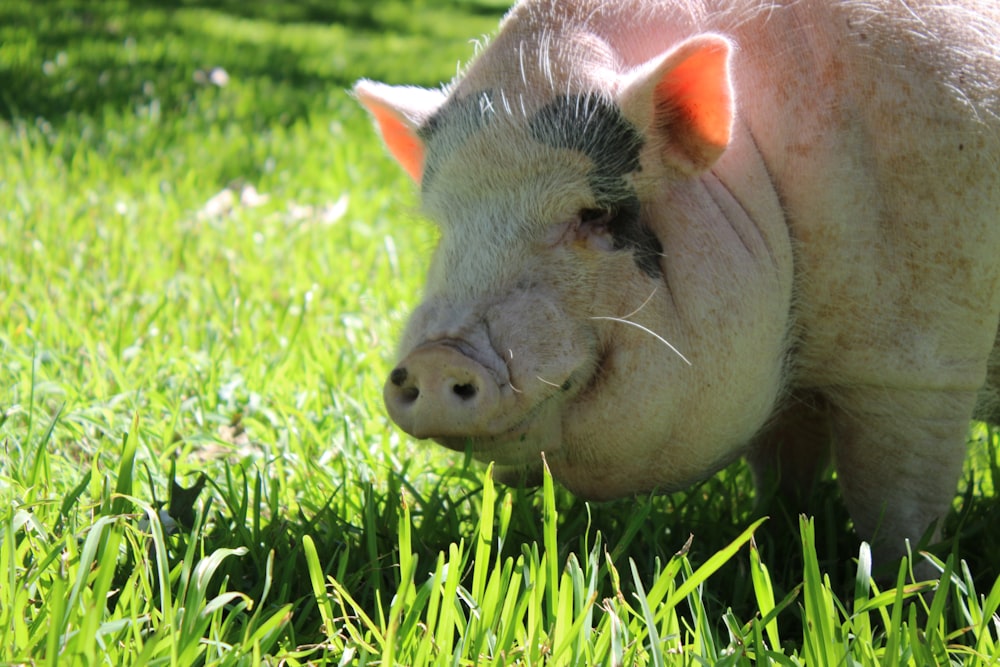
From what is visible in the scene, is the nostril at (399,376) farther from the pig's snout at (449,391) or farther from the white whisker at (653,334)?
the white whisker at (653,334)

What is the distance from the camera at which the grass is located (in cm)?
224

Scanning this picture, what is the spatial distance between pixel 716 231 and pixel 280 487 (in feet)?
4.56

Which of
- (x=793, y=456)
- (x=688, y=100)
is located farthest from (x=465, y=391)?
(x=793, y=456)

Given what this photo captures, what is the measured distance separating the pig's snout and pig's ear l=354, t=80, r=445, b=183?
72cm

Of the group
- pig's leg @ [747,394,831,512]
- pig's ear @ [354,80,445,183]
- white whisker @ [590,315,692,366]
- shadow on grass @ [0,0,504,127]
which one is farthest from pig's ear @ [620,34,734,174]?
shadow on grass @ [0,0,504,127]

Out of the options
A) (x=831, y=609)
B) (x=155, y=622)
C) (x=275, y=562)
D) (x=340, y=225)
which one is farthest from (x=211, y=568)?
(x=340, y=225)

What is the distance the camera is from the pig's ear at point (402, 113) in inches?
124

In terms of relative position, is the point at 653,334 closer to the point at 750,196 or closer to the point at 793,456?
the point at 750,196

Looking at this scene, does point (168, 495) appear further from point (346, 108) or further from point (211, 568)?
point (346, 108)

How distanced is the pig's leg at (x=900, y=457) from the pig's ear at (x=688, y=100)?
740 mm

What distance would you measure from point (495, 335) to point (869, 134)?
1010 millimetres

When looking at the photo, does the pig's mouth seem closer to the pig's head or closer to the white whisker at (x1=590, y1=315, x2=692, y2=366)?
the pig's head

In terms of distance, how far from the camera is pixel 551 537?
7.87ft

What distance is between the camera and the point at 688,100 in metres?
2.70
